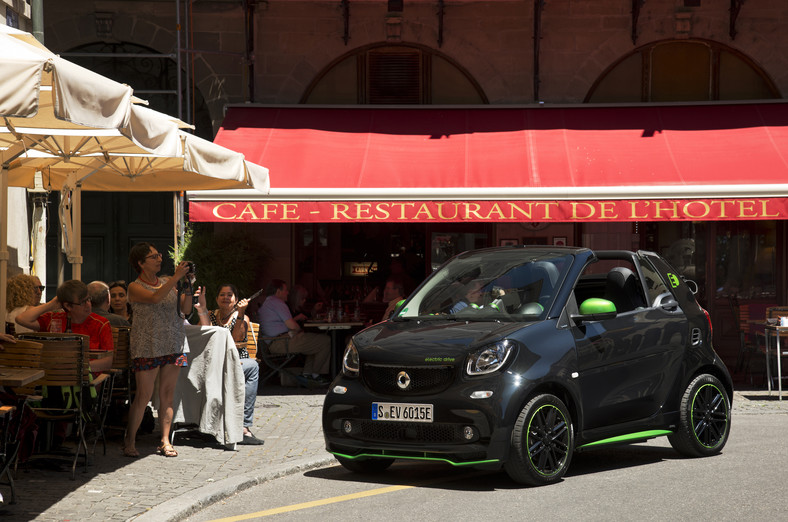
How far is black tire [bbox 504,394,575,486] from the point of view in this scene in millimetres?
7617

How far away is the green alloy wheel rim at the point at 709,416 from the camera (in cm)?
902

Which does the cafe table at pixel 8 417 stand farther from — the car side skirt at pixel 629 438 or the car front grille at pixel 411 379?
the car side skirt at pixel 629 438

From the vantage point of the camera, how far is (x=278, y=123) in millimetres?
16641

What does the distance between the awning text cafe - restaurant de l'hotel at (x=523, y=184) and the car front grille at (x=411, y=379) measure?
5779 millimetres

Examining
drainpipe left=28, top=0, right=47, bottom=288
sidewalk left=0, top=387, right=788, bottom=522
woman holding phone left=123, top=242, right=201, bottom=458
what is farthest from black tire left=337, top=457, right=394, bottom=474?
drainpipe left=28, top=0, right=47, bottom=288

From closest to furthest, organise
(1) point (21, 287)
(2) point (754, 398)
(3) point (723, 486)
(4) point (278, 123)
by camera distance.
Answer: (3) point (723, 486) < (1) point (21, 287) < (2) point (754, 398) < (4) point (278, 123)

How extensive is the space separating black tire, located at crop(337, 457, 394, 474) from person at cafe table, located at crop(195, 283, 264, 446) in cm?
162

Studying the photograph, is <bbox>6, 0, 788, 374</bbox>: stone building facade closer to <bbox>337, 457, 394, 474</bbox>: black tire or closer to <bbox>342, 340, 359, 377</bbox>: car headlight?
<bbox>337, 457, 394, 474</bbox>: black tire

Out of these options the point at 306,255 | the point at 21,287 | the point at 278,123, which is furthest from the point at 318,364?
the point at 21,287

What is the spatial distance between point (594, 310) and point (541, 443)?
1.09 meters

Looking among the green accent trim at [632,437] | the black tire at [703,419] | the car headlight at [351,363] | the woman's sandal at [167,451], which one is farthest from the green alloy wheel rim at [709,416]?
the woman's sandal at [167,451]

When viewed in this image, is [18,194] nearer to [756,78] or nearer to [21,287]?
[21,287]

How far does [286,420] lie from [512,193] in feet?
13.4

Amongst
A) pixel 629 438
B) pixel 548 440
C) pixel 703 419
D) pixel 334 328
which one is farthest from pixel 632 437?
pixel 334 328
